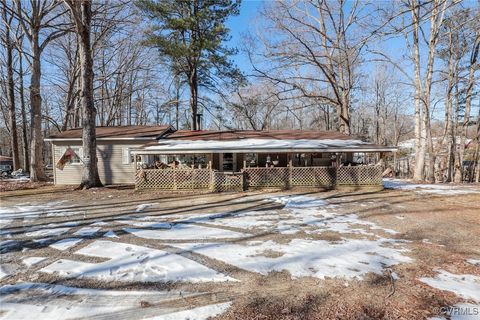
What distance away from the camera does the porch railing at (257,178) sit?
1241cm

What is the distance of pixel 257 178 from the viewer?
1275 centimetres

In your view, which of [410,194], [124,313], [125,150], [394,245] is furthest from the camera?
[125,150]

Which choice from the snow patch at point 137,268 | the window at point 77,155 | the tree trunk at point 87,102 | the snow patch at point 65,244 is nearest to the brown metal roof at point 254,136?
the tree trunk at point 87,102

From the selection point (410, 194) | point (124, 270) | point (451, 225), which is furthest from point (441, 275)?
point (410, 194)

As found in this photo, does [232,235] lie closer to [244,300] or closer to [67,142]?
[244,300]

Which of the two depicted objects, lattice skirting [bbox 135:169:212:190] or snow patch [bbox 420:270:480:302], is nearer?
snow patch [bbox 420:270:480:302]

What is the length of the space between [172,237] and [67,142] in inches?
515

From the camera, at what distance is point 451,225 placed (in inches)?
261

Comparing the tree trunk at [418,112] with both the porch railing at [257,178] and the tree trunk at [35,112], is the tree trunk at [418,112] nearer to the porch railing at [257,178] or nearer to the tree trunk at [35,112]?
the porch railing at [257,178]

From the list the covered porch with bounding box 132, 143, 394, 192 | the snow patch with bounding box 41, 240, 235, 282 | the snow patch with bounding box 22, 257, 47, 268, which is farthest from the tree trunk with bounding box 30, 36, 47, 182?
the snow patch with bounding box 41, 240, 235, 282

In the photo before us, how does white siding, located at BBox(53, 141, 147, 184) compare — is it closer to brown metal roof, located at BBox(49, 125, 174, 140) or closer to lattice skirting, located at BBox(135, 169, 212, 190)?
brown metal roof, located at BBox(49, 125, 174, 140)

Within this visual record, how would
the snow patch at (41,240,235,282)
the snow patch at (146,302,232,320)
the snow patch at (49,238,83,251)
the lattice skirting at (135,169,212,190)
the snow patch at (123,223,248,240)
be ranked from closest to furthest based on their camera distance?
the snow patch at (146,302,232,320)
the snow patch at (41,240,235,282)
the snow patch at (49,238,83,251)
the snow patch at (123,223,248,240)
the lattice skirting at (135,169,212,190)

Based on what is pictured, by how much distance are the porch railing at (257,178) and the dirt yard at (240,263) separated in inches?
153

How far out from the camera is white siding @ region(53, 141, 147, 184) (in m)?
15.5
